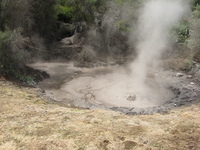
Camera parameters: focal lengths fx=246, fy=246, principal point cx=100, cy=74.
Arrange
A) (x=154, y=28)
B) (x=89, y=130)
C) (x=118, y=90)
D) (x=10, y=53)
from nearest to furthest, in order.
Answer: (x=89, y=130)
(x=118, y=90)
(x=10, y=53)
(x=154, y=28)

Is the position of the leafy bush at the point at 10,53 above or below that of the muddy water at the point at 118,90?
above

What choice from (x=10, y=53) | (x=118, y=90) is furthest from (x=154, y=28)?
(x=10, y=53)

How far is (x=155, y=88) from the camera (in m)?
9.98

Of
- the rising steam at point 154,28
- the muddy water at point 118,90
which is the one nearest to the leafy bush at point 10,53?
the muddy water at point 118,90

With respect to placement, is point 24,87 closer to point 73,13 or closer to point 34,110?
point 34,110

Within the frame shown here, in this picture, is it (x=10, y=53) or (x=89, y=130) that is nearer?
(x=89, y=130)

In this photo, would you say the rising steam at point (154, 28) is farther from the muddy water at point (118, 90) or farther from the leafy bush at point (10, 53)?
the leafy bush at point (10, 53)

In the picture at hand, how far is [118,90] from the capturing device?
9633 mm

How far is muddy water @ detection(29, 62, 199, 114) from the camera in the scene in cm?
856

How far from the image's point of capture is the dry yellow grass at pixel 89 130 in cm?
488

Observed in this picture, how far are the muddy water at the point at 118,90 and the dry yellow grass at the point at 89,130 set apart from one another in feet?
5.28

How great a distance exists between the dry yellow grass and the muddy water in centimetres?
161

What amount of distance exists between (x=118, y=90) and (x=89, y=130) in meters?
4.30

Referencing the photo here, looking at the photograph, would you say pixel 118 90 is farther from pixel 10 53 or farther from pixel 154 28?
pixel 154 28
